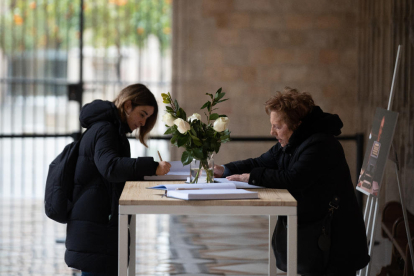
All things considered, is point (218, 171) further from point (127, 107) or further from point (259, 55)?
point (259, 55)

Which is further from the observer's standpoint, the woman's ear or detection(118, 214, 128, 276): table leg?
the woman's ear

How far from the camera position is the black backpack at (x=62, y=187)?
9.23ft

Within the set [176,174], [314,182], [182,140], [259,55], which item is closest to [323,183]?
[314,182]

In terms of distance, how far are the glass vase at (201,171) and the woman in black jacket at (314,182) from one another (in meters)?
0.19

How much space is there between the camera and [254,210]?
2398mm

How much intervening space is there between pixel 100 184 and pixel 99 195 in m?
0.05

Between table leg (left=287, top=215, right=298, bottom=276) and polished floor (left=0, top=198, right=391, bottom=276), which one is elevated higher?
table leg (left=287, top=215, right=298, bottom=276)

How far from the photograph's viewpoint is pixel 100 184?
283 cm

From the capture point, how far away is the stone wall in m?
7.94

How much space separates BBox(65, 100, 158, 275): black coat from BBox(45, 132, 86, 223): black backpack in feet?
0.10

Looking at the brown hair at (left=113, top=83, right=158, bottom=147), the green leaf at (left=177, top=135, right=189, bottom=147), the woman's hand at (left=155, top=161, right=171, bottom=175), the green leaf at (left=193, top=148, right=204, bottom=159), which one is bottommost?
the woman's hand at (left=155, top=161, right=171, bottom=175)

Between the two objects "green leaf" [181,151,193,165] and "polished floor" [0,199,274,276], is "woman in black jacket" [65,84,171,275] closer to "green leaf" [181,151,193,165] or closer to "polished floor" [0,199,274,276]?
"green leaf" [181,151,193,165]

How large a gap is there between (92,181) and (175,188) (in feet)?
1.51

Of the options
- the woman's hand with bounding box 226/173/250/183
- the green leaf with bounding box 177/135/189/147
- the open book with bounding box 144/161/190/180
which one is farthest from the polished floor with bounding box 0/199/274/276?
the green leaf with bounding box 177/135/189/147
